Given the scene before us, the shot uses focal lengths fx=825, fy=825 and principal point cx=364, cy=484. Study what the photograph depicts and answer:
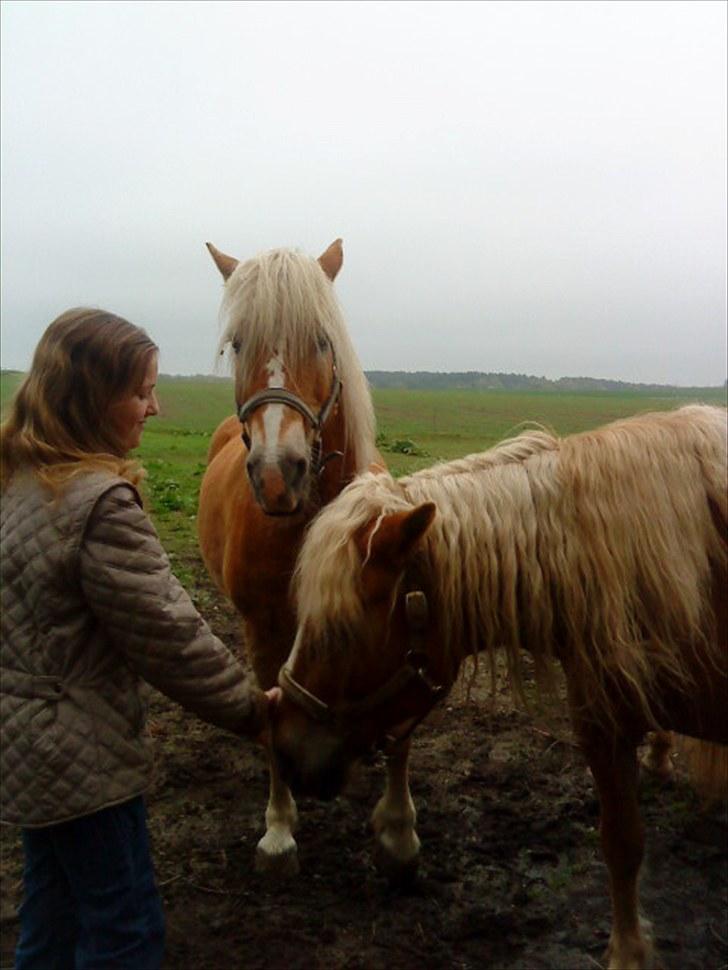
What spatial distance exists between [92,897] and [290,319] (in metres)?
2.05

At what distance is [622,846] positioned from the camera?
9.56 feet

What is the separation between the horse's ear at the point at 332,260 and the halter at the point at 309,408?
55cm

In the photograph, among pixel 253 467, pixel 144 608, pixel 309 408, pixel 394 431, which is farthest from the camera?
pixel 394 431

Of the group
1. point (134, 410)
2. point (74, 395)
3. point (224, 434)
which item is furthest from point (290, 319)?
point (224, 434)

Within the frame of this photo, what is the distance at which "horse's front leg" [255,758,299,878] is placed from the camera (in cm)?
355

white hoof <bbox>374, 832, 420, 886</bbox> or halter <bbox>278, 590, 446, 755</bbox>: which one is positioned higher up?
halter <bbox>278, 590, 446, 755</bbox>

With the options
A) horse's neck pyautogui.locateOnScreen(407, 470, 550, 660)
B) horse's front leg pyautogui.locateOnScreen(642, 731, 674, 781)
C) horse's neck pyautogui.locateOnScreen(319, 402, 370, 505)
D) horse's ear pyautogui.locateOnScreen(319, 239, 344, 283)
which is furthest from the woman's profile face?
horse's front leg pyautogui.locateOnScreen(642, 731, 674, 781)

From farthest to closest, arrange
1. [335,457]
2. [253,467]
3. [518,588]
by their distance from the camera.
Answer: [335,457] → [253,467] → [518,588]

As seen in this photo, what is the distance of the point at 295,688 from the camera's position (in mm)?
2326

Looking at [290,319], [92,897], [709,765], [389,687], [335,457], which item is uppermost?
[290,319]

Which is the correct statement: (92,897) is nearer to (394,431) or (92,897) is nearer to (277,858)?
(277,858)

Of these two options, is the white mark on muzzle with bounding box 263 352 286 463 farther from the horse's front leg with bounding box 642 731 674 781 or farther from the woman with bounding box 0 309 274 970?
the horse's front leg with bounding box 642 731 674 781

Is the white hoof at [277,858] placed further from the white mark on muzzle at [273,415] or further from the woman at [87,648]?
the white mark on muzzle at [273,415]

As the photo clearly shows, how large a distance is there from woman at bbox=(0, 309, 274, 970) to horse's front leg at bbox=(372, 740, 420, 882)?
1422 mm
